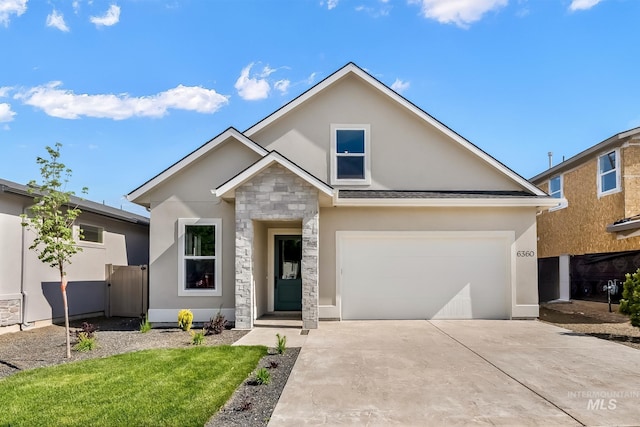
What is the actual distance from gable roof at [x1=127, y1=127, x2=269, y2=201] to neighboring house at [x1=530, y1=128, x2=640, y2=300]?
1083cm

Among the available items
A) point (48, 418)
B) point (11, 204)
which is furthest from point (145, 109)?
point (48, 418)

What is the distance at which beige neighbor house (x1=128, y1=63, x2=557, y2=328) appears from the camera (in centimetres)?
1152

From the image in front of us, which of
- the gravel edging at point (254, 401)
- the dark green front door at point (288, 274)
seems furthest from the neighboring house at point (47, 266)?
the gravel edging at point (254, 401)

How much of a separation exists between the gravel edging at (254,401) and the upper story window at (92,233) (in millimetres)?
9081

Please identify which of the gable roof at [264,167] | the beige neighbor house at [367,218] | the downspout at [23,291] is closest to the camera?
the gable roof at [264,167]

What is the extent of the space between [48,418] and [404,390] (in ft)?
14.3

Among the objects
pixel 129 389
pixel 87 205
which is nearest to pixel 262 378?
pixel 129 389

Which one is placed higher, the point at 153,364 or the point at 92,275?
the point at 92,275

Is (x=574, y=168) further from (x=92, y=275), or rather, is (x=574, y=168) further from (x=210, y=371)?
(x=92, y=275)

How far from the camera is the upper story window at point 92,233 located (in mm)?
13184

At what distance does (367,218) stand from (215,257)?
4.38m

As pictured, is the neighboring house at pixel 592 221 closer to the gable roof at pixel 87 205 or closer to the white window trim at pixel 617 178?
the white window trim at pixel 617 178

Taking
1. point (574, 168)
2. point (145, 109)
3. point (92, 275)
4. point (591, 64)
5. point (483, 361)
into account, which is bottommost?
point (483, 361)

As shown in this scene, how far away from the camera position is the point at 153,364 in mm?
7016
